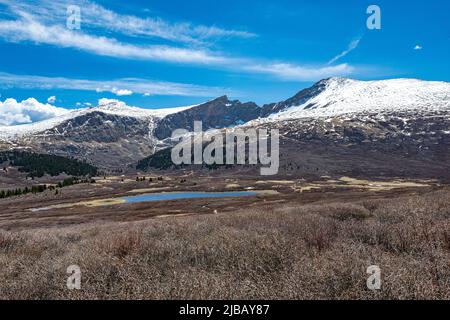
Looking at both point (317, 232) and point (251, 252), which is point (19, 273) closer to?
point (251, 252)

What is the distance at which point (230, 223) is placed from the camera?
2605cm

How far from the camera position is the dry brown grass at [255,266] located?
11062mm

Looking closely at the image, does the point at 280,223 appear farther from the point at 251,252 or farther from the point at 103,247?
the point at 103,247

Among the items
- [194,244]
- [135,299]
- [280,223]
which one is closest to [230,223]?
[280,223]

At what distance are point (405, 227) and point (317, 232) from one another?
157 inches

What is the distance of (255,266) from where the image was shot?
47.0ft

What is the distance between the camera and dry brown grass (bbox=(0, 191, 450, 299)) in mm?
11062

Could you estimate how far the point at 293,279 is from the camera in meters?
11.5
